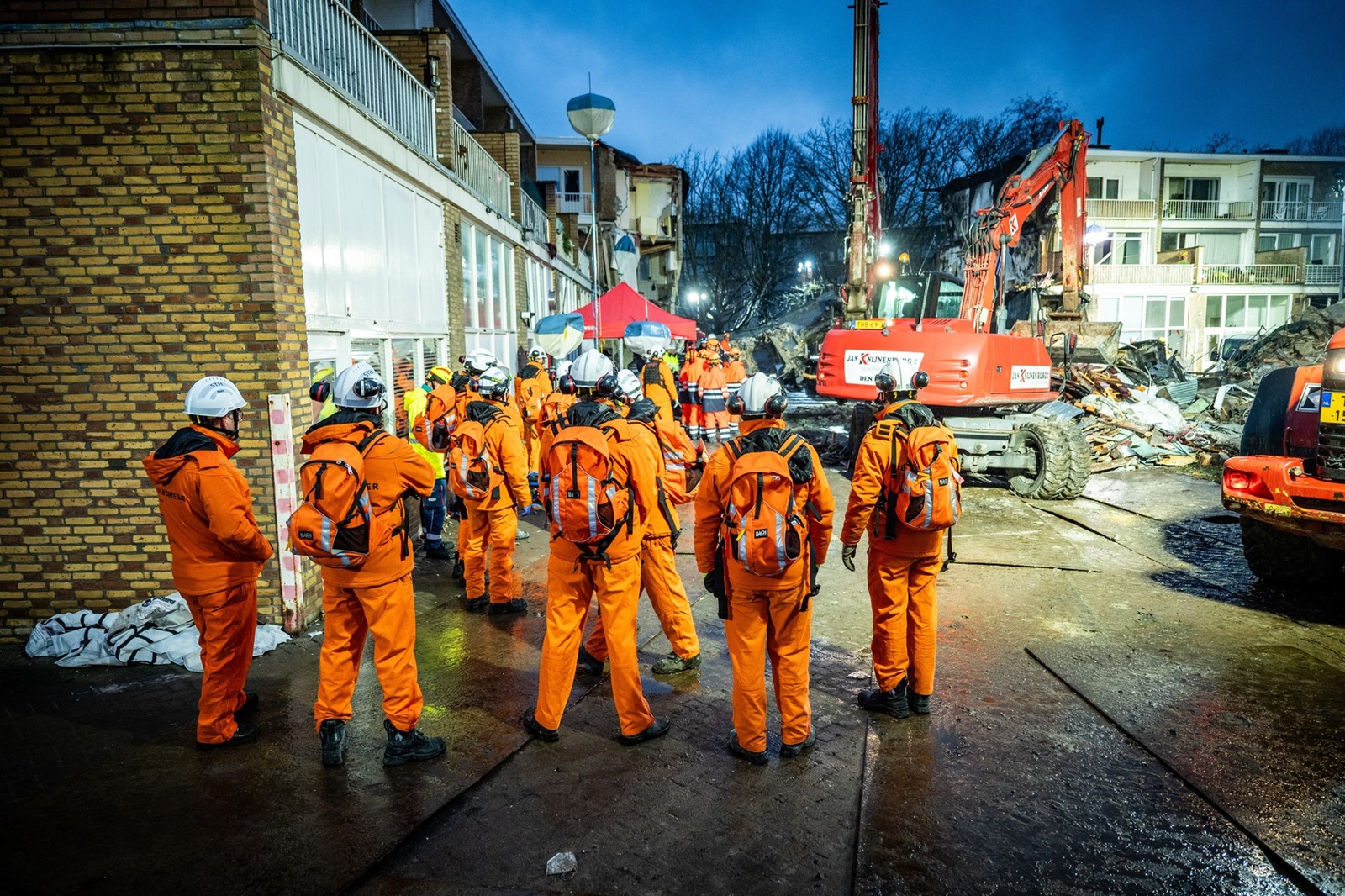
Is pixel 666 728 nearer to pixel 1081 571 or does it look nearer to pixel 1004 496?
pixel 1081 571

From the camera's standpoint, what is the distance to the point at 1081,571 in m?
Result: 7.29

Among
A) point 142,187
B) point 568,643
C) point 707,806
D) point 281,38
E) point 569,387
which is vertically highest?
point 281,38

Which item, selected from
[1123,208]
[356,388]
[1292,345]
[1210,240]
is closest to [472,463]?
[356,388]

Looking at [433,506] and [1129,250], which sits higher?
[1129,250]

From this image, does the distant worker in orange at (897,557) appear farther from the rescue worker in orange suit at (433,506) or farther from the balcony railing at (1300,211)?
the balcony railing at (1300,211)

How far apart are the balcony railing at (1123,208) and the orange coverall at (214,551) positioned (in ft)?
135

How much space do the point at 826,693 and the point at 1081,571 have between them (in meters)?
3.85

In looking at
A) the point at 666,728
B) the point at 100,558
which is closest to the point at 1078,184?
the point at 666,728

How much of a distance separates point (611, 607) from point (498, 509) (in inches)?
91.5

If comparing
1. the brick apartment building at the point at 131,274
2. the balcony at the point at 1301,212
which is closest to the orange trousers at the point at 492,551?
the brick apartment building at the point at 131,274

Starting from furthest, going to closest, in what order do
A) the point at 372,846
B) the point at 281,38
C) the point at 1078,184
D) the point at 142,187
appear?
1. the point at 1078,184
2. the point at 281,38
3. the point at 142,187
4. the point at 372,846

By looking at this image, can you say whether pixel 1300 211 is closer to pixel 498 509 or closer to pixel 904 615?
pixel 904 615

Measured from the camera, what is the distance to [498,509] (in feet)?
20.0

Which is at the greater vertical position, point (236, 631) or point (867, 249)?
point (867, 249)
